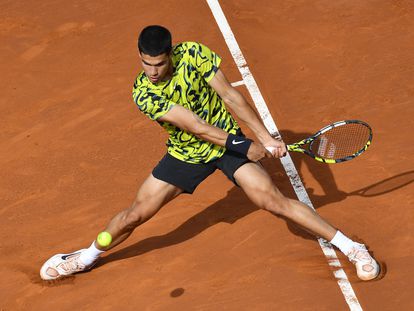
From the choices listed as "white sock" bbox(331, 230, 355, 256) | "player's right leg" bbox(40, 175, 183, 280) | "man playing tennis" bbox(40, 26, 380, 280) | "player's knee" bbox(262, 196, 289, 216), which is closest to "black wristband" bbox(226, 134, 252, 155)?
"man playing tennis" bbox(40, 26, 380, 280)

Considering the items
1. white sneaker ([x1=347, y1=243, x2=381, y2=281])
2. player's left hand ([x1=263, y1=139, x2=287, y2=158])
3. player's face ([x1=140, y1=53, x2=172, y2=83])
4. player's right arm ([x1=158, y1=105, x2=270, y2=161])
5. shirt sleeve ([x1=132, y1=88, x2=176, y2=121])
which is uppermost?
player's face ([x1=140, y1=53, x2=172, y2=83])

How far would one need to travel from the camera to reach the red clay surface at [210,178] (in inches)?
326

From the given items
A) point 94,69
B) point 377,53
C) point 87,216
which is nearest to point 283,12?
point 377,53

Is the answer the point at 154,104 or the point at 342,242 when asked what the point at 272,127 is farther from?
the point at 154,104

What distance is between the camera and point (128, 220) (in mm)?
8094

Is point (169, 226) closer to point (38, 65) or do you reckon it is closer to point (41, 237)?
point (41, 237)

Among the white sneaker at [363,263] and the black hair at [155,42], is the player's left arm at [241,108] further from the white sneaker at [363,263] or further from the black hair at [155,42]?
the white sneaker at [363,263]

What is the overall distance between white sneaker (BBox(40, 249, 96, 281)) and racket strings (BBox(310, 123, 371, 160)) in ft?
8.24

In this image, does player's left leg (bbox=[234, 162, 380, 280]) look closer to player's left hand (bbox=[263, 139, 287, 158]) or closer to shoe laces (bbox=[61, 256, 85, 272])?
player's left hand (bbox=[263, 139, 287, 158])

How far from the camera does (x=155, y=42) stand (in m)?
7.09

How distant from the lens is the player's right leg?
26.1ft

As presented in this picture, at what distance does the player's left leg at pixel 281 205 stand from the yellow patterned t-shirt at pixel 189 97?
35cm

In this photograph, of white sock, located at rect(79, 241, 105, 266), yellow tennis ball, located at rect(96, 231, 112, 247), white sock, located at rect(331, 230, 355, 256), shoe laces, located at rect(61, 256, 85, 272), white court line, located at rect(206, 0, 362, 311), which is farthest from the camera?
shoe laces, located at rect(61, 256, 85, 272)

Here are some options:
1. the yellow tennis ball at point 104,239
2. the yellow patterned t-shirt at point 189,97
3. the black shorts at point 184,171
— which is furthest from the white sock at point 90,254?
the yellow patterned t-shirt at point 189,97
